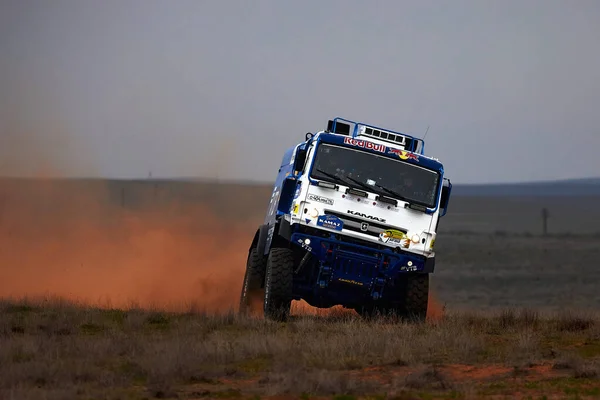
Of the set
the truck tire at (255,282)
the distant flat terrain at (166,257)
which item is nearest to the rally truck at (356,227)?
the truck tire at (255,282)

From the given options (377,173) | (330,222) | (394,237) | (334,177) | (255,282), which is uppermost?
(377,173)

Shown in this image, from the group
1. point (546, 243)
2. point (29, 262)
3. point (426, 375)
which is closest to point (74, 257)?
point (29, 262)

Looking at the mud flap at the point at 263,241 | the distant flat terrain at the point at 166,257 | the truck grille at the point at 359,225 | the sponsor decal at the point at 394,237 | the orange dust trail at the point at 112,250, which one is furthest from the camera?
the distant flat terrain at the point at 166,257

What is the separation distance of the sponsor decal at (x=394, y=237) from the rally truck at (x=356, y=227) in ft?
0.05

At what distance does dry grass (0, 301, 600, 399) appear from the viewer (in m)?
13.1

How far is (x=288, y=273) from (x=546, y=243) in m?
65.8

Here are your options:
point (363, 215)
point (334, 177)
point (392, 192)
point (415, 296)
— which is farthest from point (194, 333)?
point (392, 192)

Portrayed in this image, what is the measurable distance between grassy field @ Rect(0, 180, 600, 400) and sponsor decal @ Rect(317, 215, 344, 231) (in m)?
1.58

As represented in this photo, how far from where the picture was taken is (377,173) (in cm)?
2033

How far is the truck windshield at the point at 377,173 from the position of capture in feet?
66.1

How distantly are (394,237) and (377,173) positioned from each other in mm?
1141

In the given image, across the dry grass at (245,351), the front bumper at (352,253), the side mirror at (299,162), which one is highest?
the side mirror at (299,162)

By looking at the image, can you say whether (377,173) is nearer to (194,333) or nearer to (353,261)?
(353,261)

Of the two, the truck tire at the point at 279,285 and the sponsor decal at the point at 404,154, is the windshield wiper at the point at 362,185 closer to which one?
the sponsor decal at the point at 404,154
